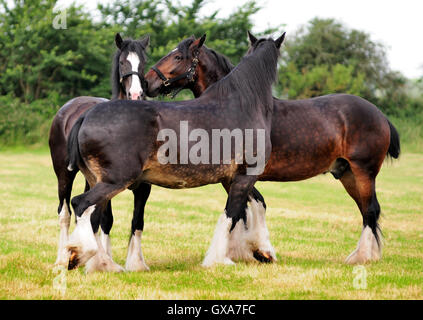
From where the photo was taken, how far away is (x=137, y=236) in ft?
19.1

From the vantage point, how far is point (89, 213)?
4859mm

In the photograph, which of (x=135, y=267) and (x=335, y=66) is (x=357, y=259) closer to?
(x=135, y=267)

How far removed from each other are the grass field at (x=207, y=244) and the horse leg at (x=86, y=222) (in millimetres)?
294

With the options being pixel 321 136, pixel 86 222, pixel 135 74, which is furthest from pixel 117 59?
pixel 321 136

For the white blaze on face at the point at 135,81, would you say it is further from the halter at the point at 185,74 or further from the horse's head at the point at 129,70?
the halter at the point at 185,74

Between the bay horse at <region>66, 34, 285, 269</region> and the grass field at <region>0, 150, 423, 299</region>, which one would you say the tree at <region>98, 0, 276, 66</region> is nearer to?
the grass field at <region>0, 150, 423, 299</region>

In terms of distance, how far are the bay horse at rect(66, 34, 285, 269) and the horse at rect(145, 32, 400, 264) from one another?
24.4 inches

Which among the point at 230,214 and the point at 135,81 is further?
the point at 135,81
